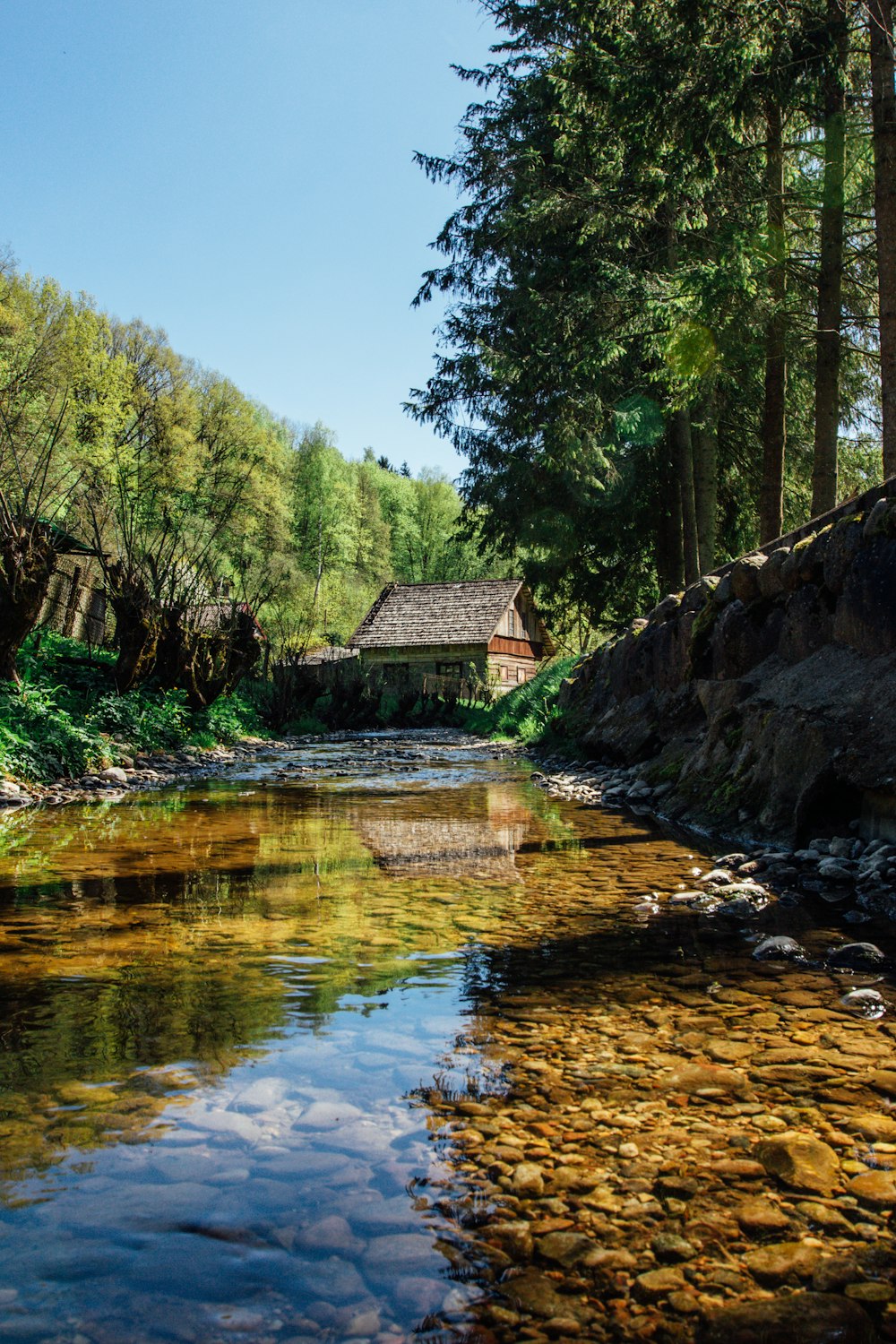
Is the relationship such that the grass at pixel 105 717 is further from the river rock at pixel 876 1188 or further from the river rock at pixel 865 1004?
the river rock at pixel 876 1188

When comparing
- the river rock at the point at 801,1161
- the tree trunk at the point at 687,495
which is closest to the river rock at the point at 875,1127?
the river rock at the point at 801,1161

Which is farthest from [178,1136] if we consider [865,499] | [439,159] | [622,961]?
[439,159]

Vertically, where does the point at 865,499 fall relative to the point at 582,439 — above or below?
below

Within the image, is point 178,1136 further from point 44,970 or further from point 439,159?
point 439,159

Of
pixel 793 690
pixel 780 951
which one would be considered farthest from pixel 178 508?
pixel 780 951

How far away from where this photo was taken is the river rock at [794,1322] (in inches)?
56.7

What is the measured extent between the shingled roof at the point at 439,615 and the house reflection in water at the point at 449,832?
95.1ft

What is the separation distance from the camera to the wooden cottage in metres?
38.9

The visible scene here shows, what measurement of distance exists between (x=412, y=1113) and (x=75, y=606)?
19273 mm

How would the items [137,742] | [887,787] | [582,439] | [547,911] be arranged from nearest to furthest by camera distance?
[547,911] < [887,787] < [137,742] < [582,439]

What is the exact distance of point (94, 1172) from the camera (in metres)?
1.94

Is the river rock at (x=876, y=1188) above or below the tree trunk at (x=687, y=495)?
below

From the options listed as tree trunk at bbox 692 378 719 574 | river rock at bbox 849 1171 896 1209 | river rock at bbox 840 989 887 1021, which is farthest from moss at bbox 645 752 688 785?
tree trunk at bbox 692 378 719 574

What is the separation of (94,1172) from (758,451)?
20041 mm
